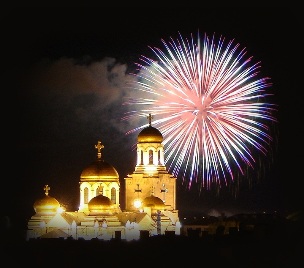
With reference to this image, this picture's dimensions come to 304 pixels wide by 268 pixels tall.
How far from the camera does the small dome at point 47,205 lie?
62.0 metres

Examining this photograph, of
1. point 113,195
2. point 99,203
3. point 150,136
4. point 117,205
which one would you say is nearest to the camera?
point 99,203

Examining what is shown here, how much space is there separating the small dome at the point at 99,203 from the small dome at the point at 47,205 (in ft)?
8.75

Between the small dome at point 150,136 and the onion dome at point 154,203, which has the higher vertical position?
the small dome at point 150,136

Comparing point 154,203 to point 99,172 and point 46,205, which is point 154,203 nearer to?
point 99,172

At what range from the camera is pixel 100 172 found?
61.7 metres

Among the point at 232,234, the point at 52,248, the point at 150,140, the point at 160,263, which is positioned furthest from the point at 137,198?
the point at 160,263

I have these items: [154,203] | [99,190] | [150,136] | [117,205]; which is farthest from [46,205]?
[150,136]

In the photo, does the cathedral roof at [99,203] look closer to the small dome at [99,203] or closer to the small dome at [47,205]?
the small dome at [99,203]

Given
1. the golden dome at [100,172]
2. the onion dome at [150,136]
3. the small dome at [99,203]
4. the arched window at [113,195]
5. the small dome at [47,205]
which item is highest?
the onion dome at [150,136]

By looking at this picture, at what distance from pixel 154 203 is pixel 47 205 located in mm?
4407

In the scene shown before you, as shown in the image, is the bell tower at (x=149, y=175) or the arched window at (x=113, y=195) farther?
the bell tower at (x=149, y=175)

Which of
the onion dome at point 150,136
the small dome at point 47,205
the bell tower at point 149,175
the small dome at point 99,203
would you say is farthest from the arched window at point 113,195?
the onion dome at point 150,136

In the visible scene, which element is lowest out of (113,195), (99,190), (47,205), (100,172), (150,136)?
(47,205)

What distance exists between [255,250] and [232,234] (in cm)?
813
